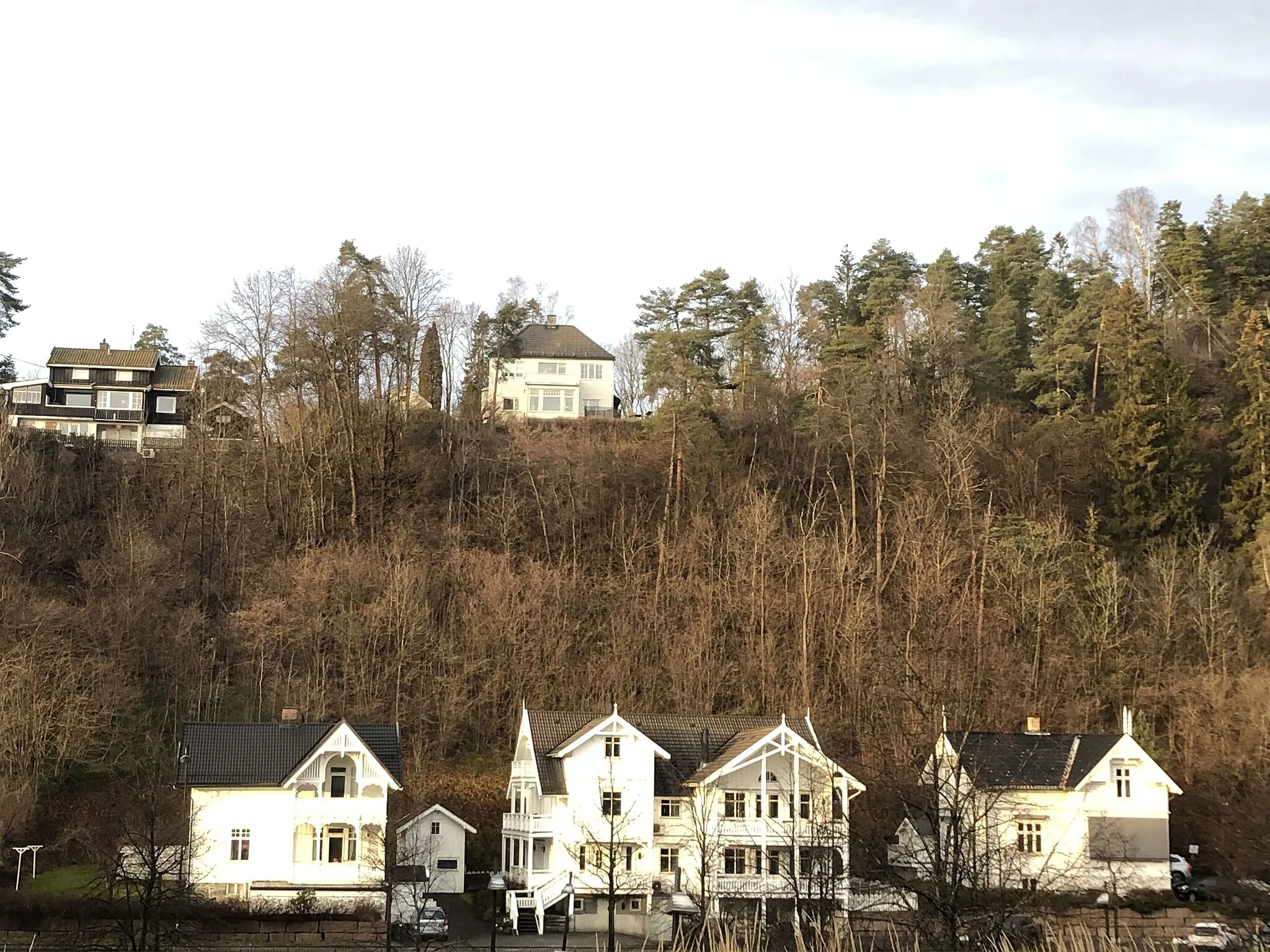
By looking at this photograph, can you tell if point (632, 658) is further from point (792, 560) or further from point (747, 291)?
point (747, 291)

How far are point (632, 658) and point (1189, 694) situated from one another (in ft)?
66.6

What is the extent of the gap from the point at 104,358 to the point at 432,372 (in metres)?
20.7

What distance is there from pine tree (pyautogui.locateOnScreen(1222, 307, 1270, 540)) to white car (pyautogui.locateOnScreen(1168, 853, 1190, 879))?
18337 mm

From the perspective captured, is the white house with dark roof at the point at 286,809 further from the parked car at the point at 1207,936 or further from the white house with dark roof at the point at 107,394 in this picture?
the white house with dark roof at the point at 107,394

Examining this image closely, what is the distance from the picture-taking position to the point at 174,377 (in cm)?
7500

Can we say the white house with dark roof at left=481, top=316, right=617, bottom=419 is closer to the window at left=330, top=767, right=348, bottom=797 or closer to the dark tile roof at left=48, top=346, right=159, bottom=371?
the dark tile roof at left=48, top=346, right=159, bottom=371

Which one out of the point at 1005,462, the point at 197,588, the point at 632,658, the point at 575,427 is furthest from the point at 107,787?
the point at 1005,462

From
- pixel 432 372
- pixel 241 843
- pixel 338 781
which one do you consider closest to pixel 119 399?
pixel 432 372

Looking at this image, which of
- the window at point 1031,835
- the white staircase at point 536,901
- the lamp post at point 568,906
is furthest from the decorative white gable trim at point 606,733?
the window at point 1031,835

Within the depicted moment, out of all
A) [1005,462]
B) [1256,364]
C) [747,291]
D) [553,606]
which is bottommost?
[553,606]

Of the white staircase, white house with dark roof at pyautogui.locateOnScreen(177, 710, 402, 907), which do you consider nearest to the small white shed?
white house with dark roof at pyautogui.locateOnScreen(177, 710, 402, 907)

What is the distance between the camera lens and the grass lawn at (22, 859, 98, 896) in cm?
3366

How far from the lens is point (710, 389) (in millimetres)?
60469

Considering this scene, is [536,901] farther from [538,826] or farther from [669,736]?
[669,736]
